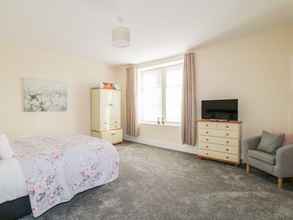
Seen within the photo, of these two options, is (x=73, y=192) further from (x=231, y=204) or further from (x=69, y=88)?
(x=69, y=88)

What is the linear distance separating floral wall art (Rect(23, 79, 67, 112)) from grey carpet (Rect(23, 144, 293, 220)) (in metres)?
2.59

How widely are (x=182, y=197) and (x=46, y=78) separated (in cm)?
410

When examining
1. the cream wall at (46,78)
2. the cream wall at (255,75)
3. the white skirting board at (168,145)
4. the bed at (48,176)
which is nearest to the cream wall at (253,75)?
the cream wall at (255,75)

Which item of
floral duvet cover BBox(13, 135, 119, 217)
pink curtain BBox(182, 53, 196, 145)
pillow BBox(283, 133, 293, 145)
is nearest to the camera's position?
floral duvet cover BBox(13, 135, 119, 217)

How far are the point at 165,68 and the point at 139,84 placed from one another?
1.04 m

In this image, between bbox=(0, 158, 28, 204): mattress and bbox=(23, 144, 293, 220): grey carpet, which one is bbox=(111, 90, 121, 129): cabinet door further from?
bbox=(0, 158, 28, 204): mattress

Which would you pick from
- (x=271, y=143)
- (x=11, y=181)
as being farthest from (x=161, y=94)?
(x=11, y=181)

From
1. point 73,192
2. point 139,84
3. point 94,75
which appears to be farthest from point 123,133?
point 73,192

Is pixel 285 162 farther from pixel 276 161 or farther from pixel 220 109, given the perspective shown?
pixel 220 109

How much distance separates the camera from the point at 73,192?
218cm

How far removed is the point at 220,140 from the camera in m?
3.59

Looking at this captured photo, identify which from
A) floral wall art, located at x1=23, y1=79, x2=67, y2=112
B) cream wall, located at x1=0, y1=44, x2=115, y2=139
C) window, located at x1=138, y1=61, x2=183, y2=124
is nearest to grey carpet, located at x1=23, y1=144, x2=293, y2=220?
window, located at x1=138, y1=61, x2=183, y2=124

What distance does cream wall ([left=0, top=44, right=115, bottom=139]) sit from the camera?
3.80 meters

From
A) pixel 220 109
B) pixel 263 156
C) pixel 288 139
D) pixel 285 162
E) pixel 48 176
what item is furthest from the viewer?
pixel 220 109
